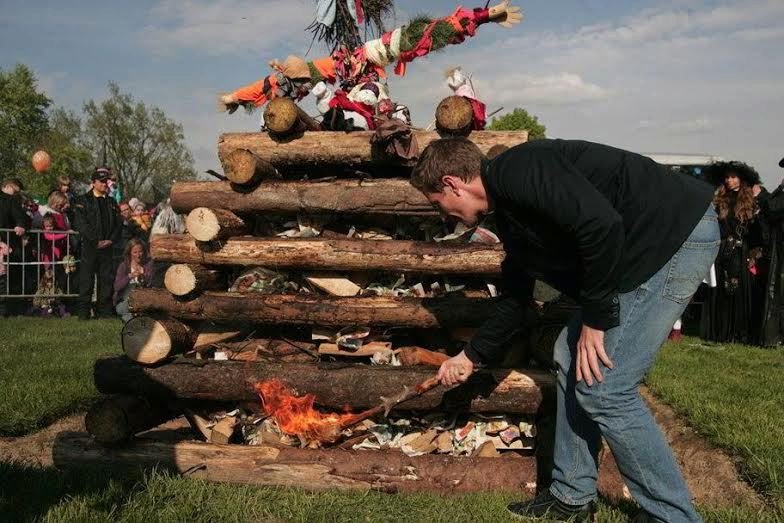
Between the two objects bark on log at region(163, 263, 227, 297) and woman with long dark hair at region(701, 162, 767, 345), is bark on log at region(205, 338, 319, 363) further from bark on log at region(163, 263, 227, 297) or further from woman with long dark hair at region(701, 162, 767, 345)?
woman with long dark hair at region(701, 162, 767, 345)

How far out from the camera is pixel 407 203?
518 centimetres

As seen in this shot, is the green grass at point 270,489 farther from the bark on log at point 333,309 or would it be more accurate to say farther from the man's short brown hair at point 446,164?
the man's short brown hair at point 446,164

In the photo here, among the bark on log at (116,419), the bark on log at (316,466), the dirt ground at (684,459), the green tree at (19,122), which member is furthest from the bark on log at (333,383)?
the green tree at (19,122)

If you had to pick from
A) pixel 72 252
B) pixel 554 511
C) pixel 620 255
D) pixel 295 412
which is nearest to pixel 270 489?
pixel 295 412

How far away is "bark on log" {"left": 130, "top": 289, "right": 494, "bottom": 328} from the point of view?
4953 mm

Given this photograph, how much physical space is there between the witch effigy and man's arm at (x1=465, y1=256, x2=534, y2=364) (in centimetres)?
238

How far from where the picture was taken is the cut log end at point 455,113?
16.7ft

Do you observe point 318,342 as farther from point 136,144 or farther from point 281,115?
point 136,144

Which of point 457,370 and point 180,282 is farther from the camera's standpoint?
point 180,282

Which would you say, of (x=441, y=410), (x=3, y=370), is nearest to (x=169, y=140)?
(x=3, y=370)

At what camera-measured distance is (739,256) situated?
1056 centimetres

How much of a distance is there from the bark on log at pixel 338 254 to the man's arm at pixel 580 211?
6.23 feet

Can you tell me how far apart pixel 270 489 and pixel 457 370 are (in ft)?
4.54

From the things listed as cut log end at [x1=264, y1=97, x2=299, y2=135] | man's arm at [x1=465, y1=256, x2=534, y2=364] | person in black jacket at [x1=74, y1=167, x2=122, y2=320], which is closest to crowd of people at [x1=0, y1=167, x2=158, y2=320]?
person in black jacket at [x1=74, y1=167, x2=122, y2=320]
